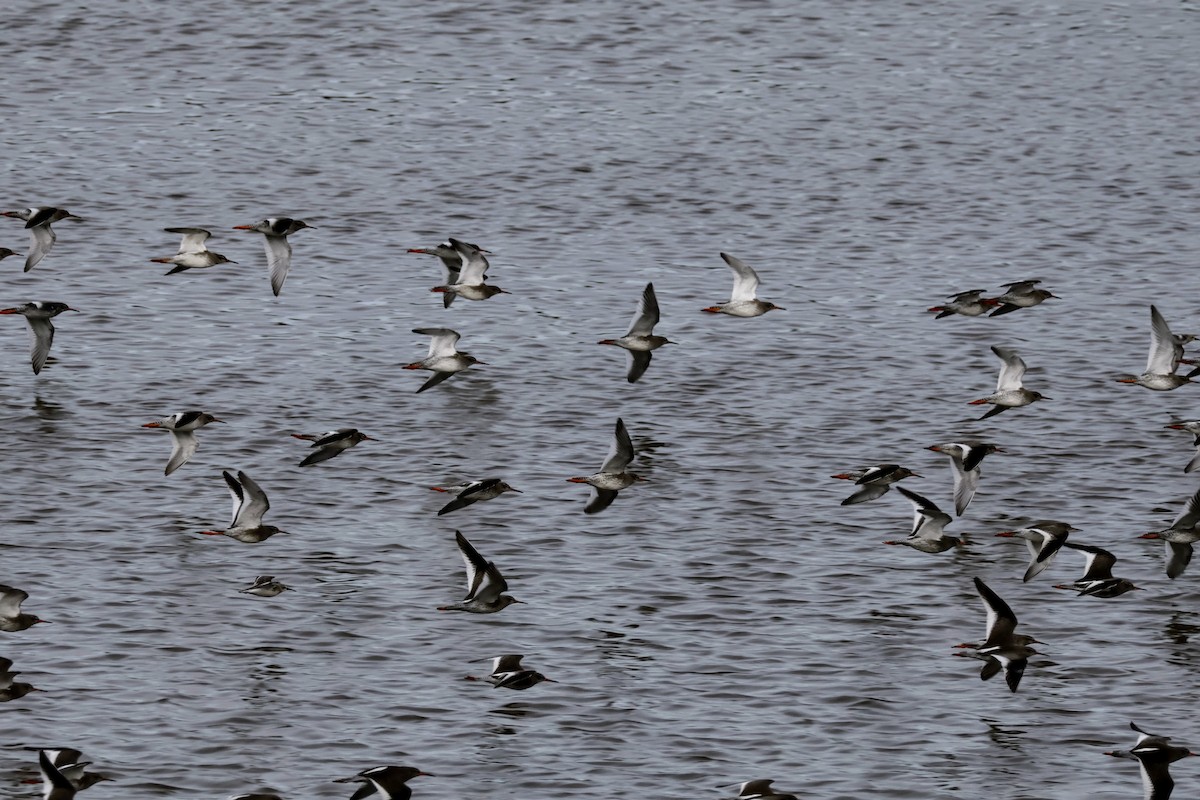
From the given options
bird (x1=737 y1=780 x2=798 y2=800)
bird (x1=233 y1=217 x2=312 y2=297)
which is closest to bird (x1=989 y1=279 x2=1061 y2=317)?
bird (x1=233 y1=217 x2=312 y2=297)

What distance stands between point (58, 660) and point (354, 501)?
6.82 metres

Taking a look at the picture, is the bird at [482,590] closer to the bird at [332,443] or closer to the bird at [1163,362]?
the bird at [332,443]

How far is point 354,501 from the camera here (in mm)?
31250

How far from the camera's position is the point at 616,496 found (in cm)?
3036

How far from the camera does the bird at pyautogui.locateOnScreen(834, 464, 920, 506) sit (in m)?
29.7

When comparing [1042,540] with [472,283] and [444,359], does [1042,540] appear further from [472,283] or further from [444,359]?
[472,283]

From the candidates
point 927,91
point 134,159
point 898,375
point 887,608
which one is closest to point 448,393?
point 898,375

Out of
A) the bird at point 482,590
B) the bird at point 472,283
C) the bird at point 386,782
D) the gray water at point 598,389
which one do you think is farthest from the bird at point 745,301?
the bird at point 386,782

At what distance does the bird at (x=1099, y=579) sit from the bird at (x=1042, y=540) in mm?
397

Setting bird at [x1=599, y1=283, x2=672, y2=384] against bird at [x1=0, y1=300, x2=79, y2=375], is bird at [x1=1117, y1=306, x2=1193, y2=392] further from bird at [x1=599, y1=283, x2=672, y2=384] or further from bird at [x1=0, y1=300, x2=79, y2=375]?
bird at [x1=0, y1=300, x2=79, y2=375]

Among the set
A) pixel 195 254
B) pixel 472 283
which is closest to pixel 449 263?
pixel 472 283

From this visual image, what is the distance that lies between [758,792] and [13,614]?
31.4ft

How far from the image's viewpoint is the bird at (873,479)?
29.7m

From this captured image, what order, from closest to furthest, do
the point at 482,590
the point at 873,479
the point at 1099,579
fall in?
the point at 482,590
the point at 1099,579
the point at 873,479
